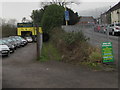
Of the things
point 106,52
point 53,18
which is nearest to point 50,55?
point 106,52

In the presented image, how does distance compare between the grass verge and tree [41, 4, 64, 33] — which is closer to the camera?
the grass verge

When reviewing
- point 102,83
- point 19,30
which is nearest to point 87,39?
point 102,83

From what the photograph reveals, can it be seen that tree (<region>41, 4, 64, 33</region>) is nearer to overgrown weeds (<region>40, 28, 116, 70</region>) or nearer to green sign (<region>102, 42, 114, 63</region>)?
overgrown weeds (<region>40, 28, 116, 70</region>)

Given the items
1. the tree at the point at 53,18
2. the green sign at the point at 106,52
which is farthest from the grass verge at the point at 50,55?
the tree at the point at 53,18

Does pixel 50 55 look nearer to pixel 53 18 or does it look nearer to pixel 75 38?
pixel 75 38

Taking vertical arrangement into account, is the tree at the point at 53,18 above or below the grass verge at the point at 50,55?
above

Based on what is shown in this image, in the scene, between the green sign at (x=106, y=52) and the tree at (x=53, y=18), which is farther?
the tree at (x=53, y=18)

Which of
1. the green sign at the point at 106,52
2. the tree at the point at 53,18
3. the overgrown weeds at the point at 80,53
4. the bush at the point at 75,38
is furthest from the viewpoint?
the tree at the point at 53,18

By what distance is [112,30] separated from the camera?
89.1 ft

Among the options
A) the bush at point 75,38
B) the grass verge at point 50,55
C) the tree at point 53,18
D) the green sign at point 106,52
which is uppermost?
the tree at point 53,18

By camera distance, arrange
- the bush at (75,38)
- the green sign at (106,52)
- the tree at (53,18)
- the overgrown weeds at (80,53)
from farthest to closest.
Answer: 1. the tree at (53,18)
2. the bush at (75,38)
3. the overgrown weeds at (80,53)
4. the green sign at (106,52)

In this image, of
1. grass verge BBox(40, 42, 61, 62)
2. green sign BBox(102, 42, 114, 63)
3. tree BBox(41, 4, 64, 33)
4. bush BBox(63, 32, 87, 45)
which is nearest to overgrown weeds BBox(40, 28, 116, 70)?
bush BBox(63, 32, 87, 45)

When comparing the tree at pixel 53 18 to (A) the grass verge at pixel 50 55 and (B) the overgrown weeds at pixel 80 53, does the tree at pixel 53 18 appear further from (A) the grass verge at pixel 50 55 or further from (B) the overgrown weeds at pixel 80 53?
(B) the overgrown weeds at pixel 80 53

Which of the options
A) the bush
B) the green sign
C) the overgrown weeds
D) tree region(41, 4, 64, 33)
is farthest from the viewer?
tree region(41, 4, 64, 33)
